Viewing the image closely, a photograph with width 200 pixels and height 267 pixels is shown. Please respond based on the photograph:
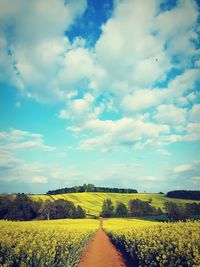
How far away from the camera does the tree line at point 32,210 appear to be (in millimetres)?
77625

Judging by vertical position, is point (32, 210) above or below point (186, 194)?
below

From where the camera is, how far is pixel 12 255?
322 inches

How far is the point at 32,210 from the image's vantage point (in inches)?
3381

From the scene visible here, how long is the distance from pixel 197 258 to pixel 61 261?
7.00 metres

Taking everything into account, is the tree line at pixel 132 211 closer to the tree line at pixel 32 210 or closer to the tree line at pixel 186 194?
the tree line at pixel 32 210

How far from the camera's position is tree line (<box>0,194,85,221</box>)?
77625 millimetres

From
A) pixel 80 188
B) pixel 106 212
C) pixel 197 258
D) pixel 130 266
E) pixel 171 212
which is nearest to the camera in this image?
pixel 197 258

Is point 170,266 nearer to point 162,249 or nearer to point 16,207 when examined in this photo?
point 162,249

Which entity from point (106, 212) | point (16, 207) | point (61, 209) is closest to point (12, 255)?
point (16, 207)

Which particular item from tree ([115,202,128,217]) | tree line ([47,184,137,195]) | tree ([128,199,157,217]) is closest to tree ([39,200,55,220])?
tree ([115,202,128,217])

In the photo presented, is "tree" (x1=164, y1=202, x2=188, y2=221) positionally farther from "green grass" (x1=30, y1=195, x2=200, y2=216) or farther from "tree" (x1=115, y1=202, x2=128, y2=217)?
"green grass" (x1=30, y1=195, x2=200, y2=216)

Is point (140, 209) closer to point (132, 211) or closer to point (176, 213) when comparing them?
point (132, 211)

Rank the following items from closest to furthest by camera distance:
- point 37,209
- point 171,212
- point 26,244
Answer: point 26,244 → point 171,212 → point 37,209

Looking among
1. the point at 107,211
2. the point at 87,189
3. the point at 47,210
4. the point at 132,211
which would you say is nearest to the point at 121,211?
the point at 132,211
